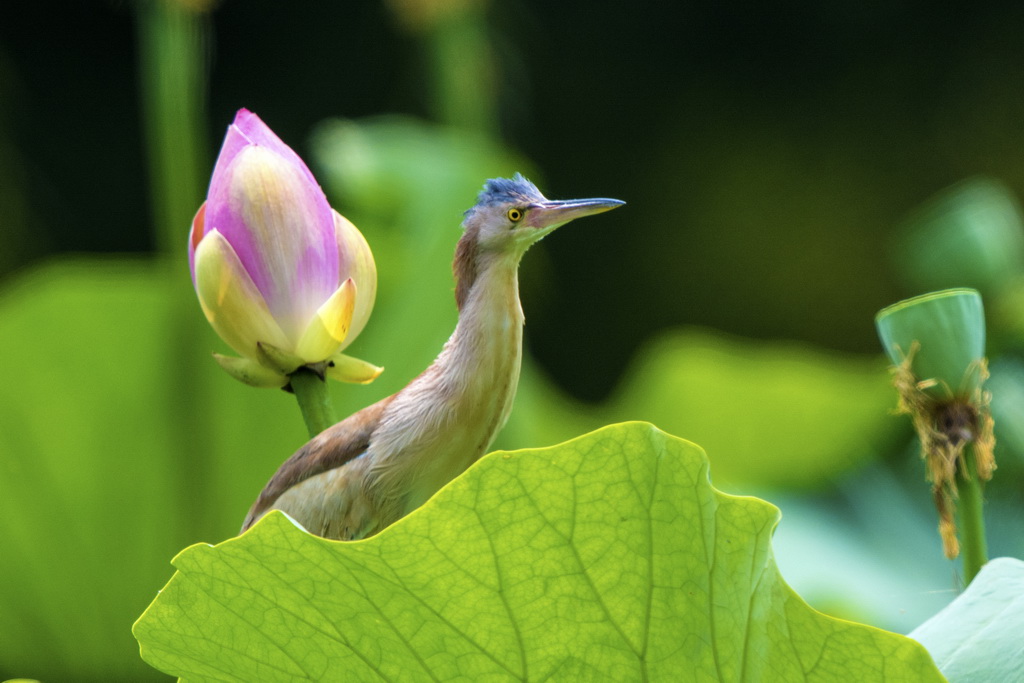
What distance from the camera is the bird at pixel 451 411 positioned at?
0.88 ft

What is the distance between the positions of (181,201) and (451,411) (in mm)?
477

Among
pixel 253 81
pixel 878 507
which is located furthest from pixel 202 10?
pixel 253 81

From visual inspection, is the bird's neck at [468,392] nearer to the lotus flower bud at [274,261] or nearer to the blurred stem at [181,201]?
the lotus flower bud at [274,261]

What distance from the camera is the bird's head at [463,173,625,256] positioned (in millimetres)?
270

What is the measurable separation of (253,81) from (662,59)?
1087 millimetres

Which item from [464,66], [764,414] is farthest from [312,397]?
[764,414]

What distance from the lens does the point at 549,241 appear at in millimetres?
2279

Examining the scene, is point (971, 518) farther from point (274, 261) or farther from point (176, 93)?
point (176, 93)

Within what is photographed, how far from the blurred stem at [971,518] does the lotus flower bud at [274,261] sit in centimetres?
19

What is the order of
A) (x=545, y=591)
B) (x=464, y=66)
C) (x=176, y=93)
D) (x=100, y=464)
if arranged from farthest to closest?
(x=464, y=66), (x=100, y=464), (x=176, y=93), (x=545, y=591)

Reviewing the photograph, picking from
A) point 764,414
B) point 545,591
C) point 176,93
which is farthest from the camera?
point 764,414

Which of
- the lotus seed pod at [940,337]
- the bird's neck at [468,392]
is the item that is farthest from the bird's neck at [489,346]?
the lotus seed pod at [940,337]

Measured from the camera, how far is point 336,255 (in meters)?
0.27

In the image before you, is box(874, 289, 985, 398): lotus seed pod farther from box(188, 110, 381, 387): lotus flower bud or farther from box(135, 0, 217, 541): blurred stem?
box(135, 0, 217, 541): blurred stem
